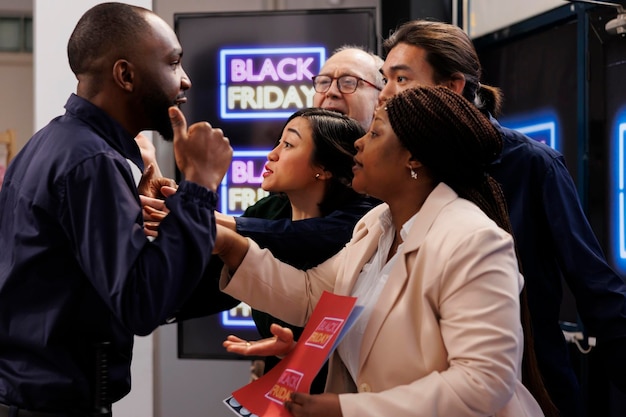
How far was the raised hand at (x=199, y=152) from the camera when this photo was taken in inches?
72.0

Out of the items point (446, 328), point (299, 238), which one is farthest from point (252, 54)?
point (446, 328)

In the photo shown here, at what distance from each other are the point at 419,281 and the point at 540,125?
256 cm

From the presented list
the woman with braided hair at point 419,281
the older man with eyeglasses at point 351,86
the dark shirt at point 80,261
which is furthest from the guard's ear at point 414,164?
the older man with eyeglasses at point 351,86

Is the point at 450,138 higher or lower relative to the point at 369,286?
higher

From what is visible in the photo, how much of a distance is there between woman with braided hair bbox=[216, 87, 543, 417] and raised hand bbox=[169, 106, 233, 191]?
24 cm

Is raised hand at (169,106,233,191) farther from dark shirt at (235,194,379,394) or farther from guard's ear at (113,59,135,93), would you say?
dark shirt at (235,194,379,394)

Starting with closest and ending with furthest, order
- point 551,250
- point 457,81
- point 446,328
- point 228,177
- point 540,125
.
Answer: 1. point 446,328
2. point 551,250
3. point 457,81
4. point 540,125
5. point 228,177

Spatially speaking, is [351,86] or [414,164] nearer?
[414,164]

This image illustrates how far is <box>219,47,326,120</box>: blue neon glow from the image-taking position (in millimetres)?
4566

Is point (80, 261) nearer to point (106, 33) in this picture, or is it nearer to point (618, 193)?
point (106, 33)

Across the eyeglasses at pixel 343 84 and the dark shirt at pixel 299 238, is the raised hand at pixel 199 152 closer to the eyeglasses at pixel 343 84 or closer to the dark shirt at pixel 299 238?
the dark shirt at pixel 299 238

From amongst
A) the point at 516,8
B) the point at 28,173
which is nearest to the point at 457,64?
the point at 28,173

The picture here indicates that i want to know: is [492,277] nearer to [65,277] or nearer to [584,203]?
[65,277]

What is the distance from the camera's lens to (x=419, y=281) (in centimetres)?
180
